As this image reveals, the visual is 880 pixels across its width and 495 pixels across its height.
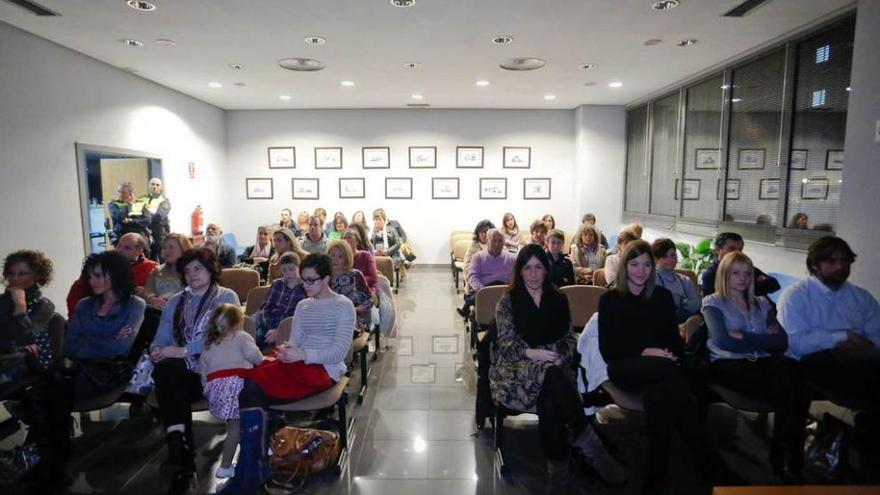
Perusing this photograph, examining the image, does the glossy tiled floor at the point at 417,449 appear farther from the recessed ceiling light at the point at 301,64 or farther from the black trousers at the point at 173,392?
the recessed ceiling light at the point at 301,64

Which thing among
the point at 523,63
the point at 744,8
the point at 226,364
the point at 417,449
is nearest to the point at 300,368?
the point at 226,364

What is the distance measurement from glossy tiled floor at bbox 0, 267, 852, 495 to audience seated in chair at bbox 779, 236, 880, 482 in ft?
2.03

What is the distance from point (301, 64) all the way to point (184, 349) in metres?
4.66

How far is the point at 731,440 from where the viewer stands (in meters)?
3.21

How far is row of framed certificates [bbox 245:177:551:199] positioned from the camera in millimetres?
10258

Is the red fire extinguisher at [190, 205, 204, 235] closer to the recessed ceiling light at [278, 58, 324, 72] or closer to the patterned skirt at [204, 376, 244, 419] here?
the recessed ceiling light at [278, 58, 324, 72]

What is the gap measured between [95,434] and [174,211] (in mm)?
5513

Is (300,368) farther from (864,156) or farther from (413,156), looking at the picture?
(413,156)

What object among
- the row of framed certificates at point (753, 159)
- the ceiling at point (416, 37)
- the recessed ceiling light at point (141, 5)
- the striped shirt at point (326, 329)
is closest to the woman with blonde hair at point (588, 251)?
the row of framed certificates at point (753, 159)

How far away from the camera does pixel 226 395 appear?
2.67m

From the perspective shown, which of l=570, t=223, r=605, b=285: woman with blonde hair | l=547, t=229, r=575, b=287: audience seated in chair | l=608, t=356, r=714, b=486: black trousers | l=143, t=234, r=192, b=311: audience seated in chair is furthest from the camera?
l=570, t=223, r=605, b=285: woman with blonde hair

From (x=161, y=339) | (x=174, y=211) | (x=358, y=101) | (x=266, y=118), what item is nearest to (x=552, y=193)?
(x=358, y=101)

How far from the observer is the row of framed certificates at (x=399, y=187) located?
10.3 metres

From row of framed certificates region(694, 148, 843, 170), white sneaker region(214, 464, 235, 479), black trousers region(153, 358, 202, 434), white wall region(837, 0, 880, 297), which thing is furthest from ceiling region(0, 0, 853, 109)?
white sneaker region(214, 464, 235, 479)
